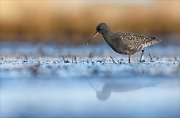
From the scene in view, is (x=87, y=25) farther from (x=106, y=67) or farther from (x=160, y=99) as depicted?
(x=160, y=99)

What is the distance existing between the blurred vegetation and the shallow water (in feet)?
30.6

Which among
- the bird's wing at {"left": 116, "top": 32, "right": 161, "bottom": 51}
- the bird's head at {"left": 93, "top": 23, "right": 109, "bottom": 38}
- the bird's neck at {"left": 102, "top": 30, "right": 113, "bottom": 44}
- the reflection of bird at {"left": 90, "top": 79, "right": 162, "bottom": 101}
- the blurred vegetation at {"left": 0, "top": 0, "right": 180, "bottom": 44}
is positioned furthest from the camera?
the blurred vegetation at {"left": 0, "top": 0, "right": 180, "bottom": 44}

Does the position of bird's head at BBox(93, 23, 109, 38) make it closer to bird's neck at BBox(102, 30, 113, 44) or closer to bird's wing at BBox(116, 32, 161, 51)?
bird's neck at BBox(102, 30, 113, 44)

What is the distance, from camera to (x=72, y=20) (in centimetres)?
2891

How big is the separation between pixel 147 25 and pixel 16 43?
32.0 ft

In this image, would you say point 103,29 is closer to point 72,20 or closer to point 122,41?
point 122,41

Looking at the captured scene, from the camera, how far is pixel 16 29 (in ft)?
86.9

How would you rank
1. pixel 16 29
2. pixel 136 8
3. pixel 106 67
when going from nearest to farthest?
pixel 106 67
pixel 16 29
pixel 136 8

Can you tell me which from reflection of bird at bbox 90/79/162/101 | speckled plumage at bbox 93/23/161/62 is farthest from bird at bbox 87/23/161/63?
reflection of bird at bbox 90/79/162/101

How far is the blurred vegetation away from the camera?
82.4 feet

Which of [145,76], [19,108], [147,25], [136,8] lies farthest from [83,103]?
[136,8]

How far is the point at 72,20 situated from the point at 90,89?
788 inches

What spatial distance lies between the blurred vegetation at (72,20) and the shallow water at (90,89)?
933 cm

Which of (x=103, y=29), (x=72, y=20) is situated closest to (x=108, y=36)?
(x=103, y=29)
